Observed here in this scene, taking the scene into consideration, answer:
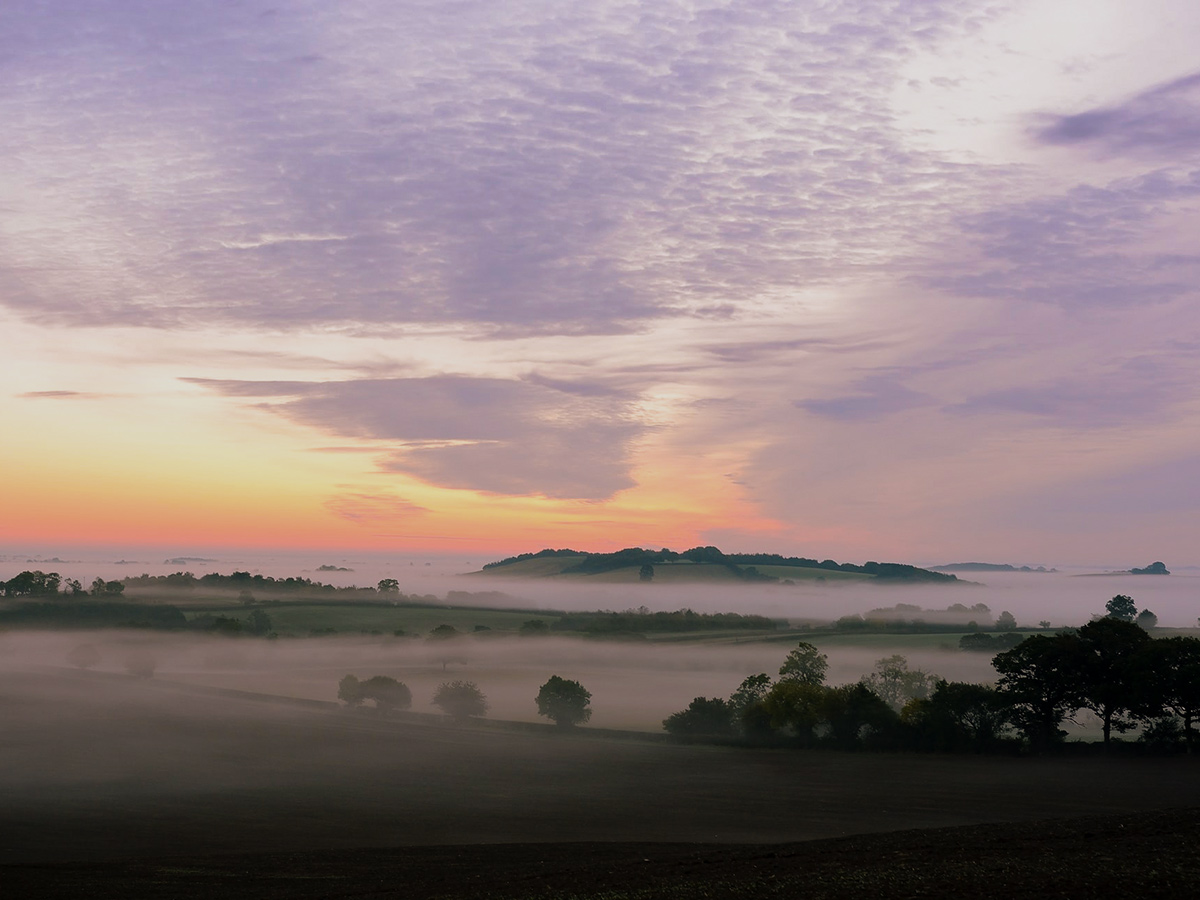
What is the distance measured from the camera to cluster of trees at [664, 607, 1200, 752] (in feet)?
236

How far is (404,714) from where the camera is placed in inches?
4341

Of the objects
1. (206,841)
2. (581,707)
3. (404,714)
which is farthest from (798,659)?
(206,841)

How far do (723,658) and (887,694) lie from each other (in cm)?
5500

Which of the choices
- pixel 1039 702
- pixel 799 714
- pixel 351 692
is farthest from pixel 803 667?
pixel 351 692

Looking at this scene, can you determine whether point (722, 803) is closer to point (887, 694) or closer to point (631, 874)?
point (631, 874)

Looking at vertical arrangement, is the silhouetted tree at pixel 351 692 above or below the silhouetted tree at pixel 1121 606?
below

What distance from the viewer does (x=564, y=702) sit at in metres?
104

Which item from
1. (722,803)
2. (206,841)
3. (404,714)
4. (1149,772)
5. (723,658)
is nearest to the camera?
(206,841)

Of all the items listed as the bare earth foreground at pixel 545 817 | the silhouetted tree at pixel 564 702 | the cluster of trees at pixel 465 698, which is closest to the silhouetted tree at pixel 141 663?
the cluster of trees at pixel 465 698

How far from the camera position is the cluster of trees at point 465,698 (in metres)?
104

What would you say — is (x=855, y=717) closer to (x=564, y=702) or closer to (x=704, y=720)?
(x=704, y=720)

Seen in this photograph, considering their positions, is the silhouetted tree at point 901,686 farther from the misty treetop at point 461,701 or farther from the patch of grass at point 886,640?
the misty treetop at point 461,701

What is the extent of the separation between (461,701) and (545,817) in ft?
197

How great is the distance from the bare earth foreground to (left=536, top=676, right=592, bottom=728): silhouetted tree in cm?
928
